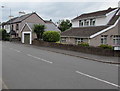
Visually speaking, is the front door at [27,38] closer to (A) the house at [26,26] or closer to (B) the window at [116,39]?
(A) the house at [26,26]

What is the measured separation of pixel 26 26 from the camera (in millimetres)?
34562

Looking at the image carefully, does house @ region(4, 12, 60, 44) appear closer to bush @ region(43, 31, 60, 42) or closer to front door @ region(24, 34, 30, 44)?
front door @ region(24, 34, 30, 44)

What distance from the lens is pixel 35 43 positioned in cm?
3000

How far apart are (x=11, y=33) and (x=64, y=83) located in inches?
1706

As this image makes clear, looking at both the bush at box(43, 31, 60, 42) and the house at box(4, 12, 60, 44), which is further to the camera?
the house at box(4, 12, 60, 44)

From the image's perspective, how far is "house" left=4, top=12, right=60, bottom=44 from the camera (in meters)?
33.9

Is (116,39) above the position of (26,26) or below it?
below

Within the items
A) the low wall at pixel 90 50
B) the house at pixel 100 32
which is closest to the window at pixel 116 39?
the house at pixel 100 32

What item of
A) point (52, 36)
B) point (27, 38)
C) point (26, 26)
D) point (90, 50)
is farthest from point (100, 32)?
point (26, 26)

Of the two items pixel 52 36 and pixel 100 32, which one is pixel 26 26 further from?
pixel 100 32

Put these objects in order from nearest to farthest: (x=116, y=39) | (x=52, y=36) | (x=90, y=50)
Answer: (x=90, y=50) → (x=116, y=39) → (x=52, y=36)

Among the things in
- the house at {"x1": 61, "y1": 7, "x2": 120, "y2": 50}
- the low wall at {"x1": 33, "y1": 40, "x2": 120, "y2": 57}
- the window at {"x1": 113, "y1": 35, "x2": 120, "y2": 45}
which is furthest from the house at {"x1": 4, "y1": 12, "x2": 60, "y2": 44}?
the window at {"x1": 113, "y1": 35, "x2": 120, "y2": 45}

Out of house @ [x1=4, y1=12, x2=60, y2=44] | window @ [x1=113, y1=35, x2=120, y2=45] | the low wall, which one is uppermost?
house @ [x1=4, y1=12, x2=60, y2=44]

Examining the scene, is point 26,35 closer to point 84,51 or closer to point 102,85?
point 84,51
